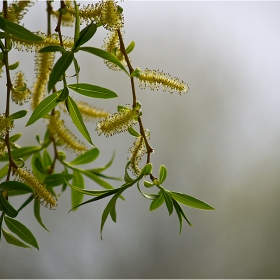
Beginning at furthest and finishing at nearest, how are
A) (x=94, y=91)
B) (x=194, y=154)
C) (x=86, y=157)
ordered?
(x=194, y=154), (x=86, y=157), (x=94, y=91)

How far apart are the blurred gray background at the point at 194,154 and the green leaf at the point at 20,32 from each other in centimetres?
106

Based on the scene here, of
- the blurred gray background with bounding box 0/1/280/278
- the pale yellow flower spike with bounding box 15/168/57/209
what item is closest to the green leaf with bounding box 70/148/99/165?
the pale yellow flower spike with bounding box 15/168/57/209

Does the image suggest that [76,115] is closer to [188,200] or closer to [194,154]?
[188,200]

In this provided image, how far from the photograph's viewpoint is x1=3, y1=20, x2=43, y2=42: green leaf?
1.37ft

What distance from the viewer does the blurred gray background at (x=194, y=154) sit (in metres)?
1.48

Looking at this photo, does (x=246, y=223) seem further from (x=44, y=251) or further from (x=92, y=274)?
(x=44, y=251)

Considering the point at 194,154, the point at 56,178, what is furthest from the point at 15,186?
the point at 194,154

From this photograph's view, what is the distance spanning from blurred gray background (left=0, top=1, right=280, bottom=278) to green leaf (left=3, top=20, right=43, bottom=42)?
3.47 feet

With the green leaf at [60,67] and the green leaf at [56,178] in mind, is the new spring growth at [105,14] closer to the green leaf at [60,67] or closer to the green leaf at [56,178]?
the green leaf at [60,67]

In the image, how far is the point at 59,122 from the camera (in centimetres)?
57

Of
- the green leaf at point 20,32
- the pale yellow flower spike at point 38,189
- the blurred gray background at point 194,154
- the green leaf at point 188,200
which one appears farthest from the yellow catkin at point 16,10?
the blurred gray background at point 194,154

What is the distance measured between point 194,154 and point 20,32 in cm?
117

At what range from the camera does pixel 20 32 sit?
16.7 inches

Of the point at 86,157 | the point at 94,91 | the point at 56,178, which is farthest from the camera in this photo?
the point at 86,157
